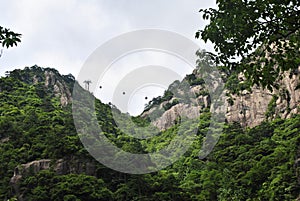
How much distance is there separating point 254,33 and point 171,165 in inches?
1331

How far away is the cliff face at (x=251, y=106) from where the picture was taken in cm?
3672

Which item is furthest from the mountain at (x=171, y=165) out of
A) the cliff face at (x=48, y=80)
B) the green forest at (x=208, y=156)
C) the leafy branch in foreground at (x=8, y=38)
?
the cliff face at (x=48, y=80)

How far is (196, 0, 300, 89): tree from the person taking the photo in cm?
436

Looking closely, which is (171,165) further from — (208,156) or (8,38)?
(8,38)

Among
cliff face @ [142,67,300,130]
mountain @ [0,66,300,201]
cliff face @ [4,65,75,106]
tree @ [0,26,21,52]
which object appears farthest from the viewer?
cliff face @ [4,65,75,106]

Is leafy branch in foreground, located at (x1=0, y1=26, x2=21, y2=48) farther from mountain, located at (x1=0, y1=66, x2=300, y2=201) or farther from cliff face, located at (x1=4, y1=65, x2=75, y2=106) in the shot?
cliff face, located at (x1=4, y1=65, x2=75, y2=106)

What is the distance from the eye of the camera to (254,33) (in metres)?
4.55

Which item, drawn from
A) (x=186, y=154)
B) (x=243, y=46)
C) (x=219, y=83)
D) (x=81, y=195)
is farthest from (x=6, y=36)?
(x=219, y=83)

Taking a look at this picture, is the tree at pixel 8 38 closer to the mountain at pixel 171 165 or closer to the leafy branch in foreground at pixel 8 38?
the leafy branch in foreground at pixel 8 38

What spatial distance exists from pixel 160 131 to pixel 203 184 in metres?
25.0

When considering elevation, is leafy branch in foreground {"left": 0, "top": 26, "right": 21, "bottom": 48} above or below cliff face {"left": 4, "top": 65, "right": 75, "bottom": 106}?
below

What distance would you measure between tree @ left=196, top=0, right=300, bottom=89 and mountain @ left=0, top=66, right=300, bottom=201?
4.47 ft

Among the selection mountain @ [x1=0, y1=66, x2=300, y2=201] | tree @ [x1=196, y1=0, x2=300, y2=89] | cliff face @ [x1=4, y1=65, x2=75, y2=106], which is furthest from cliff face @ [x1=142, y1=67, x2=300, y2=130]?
tree @ [x1=196, y1=0, x2=300, y2=89]

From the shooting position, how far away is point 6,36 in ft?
13.6
